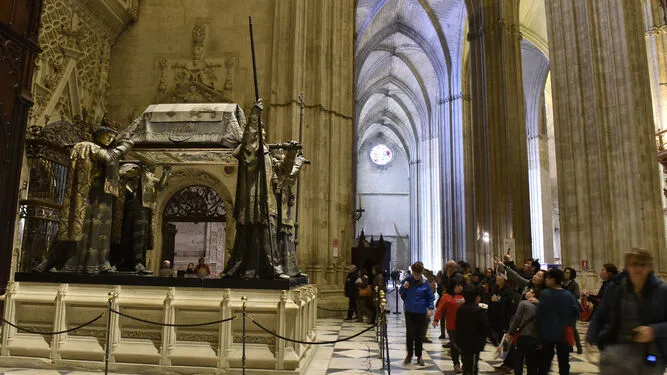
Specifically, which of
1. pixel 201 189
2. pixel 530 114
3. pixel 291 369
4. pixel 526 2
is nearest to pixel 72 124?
pixel 201 189

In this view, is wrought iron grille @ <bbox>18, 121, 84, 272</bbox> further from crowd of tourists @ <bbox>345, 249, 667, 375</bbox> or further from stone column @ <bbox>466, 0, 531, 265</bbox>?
stone column @ <bbox>466, 0, 531, 265</bbox>

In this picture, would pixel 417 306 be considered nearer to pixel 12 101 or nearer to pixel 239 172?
pixel 239 172

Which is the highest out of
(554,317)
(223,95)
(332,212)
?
(223,95)

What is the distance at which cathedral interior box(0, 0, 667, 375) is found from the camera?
6.01 metres

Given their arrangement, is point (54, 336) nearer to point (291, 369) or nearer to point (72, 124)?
point (291, 369)

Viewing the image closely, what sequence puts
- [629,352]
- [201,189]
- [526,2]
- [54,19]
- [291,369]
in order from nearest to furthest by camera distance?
[629,352]
[291,369]
[54,19]
[201,189]
[526,2]

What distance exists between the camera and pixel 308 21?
543 inches

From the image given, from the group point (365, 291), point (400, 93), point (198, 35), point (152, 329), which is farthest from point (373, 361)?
point (400, 93)

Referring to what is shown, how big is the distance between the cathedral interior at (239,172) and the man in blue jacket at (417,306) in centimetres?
40

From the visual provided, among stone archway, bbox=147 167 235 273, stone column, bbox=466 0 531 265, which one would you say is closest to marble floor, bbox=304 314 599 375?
stone archway, bbox=147 167 235 273

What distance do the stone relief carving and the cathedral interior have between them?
0.05m

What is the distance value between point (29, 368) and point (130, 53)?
1000cm

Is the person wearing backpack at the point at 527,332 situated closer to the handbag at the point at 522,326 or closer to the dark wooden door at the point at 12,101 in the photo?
the handbag at the point at 522,326

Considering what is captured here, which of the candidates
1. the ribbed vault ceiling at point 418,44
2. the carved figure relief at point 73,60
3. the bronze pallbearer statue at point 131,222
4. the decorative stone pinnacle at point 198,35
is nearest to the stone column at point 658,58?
the ribbed vault ceiling at point 418,44
